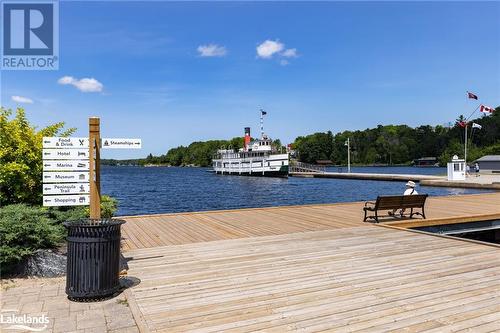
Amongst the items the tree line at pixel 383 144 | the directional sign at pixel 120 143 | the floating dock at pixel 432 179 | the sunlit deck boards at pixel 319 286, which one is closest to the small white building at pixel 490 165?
the floating dock at pixel 432 179

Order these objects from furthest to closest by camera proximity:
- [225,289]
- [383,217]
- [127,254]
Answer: [383,217]
[127,254]
[225,289]

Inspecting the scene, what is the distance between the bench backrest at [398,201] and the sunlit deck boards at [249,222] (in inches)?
24.7

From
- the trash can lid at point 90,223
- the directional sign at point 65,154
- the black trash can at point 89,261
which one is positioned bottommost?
the black trash can at point 89,261

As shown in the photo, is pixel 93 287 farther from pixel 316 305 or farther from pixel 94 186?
pixel 316 305

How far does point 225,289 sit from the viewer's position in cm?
518

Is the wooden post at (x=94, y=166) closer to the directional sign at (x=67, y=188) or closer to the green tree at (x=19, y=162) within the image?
the directional sign at (x=67, y=188)

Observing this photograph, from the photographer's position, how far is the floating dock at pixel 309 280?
416 cm

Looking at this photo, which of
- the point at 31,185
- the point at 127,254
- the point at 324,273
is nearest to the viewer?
the point at 324,273

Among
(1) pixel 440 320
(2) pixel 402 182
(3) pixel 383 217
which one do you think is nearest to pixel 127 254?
(1) pixel 440 320

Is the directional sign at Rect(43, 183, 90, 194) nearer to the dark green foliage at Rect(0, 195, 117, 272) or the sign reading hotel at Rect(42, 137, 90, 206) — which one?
the sign reading hotel at Rect(42, 137, 90, 206)

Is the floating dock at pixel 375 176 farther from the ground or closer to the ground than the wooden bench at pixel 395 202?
closer to the ground

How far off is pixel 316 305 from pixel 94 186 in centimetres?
370

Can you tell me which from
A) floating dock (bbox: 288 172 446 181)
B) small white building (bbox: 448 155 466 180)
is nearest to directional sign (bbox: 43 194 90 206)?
small white building (bbox: 448 155 466 180)

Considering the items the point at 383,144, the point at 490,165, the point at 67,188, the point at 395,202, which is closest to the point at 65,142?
the point at 67,188
